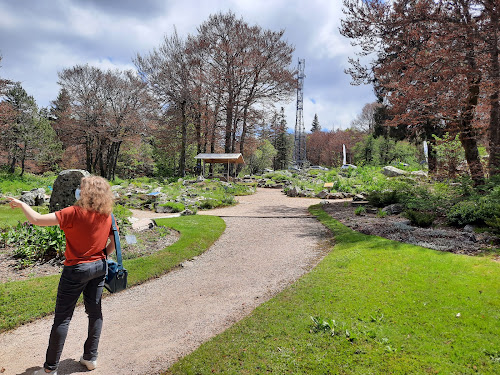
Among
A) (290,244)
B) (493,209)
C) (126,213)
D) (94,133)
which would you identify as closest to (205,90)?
(94,133)

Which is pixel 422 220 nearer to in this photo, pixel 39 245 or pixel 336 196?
pixel 336 196

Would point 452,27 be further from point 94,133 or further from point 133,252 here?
point 94,133

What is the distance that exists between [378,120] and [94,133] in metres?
23.1

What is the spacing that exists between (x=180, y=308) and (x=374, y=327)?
2.43m

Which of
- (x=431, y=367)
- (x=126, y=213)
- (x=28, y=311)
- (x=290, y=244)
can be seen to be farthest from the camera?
(x=126, y=213)

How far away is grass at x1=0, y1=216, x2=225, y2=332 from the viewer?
3828 mm

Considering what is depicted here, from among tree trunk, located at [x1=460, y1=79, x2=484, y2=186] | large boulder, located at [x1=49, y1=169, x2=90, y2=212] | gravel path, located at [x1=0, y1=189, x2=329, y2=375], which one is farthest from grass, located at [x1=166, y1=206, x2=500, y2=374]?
large boulder, located at [x1=49, y1=169, x2=90, y2=212]

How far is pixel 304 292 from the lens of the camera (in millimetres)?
4164

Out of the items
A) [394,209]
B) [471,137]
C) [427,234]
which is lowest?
[427,234]

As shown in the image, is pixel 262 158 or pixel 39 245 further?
pixel 262 158

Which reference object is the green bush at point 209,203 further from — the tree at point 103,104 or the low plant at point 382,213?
the tree at point 103,104

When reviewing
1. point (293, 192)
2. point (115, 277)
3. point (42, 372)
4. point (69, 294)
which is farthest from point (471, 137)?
point (42, 372)

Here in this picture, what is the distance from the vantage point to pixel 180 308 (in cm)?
406

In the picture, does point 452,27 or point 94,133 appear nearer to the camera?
point 452,27
